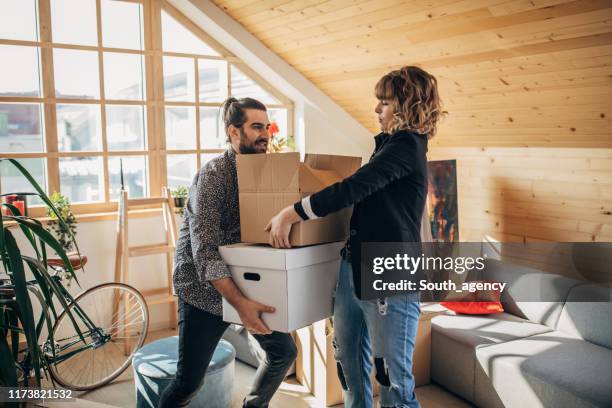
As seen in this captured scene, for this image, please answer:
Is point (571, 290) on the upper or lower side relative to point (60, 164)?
lower

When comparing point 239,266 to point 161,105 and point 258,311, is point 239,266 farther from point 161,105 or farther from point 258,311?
point 161,105

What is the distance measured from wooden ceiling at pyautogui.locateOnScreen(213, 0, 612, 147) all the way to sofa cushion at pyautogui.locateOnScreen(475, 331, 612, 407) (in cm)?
130

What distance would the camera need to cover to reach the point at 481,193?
13.9 ft

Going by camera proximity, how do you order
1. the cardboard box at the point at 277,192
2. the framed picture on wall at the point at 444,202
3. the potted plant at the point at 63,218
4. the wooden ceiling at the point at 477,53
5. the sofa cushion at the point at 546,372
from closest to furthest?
the cardboard box at the point at 277,192, the sofa cushion at the point at 546,372, the wooden ceiling at the point at 477,53, the potted plant at the point at 63,218, the framed picture on wall at the point at 444,202

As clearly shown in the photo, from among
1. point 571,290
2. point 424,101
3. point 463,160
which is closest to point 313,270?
point 424,101

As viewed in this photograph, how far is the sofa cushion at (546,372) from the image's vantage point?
230 centimetres

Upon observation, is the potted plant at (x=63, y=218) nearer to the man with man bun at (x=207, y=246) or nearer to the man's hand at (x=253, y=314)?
the man with man bun at (x=207, y=246)

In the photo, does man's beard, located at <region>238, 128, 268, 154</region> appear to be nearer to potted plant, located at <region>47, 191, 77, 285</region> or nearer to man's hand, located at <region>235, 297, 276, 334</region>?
man's hand, located at <region>235, 297, 276, 334</region>

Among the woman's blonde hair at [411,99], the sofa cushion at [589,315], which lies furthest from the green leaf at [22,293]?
the sofa cushion at [589,315]

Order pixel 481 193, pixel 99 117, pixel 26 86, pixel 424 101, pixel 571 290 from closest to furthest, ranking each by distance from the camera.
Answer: pixel 424 101
pixel 571 290
pixel 26 86
pixel 99 117
pixel 481 193

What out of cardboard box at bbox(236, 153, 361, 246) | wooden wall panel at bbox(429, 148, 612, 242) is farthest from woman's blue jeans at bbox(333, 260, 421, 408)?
wooden wall panel at bbox(429, 148, 612, 242)

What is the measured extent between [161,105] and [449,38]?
6.94 ft

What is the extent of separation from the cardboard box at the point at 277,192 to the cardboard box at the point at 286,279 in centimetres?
4

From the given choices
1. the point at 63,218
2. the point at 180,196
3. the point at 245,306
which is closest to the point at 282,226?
the point at 245,306
